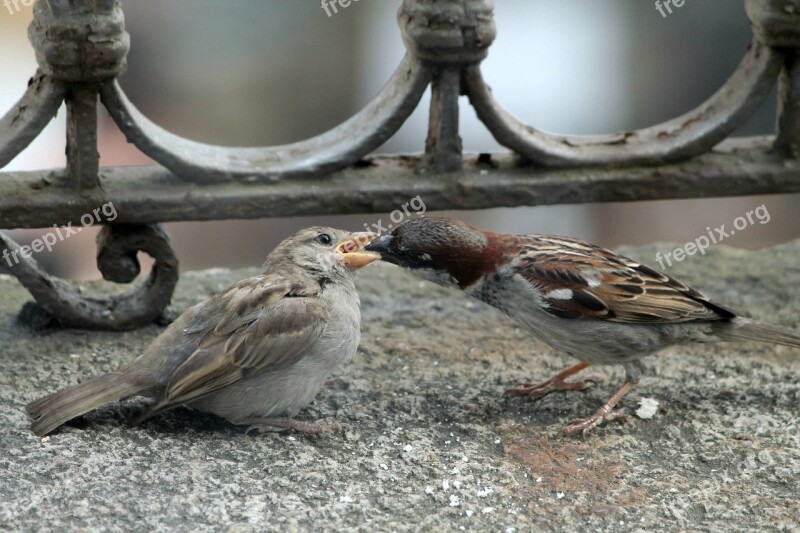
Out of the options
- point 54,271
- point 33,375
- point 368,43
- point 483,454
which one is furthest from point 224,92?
point 483,454

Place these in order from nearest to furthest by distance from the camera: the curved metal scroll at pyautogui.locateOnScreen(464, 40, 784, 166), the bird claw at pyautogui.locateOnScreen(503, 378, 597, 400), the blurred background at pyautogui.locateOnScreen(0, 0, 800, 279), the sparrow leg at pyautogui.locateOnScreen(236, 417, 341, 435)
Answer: the sparrow leg at pyautogui.locateOnScreen(236, 417, 341, 435), the bird claw at pyautogui.locateOnScreen(503, 378, 597, 400), the curved metal scroll at pyautogui.locateOnScreen(464, 40, 784, 166), the blurred background at pyautogui.locateOnScreen(0, 0, 800, 279)

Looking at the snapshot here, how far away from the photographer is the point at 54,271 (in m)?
7.21

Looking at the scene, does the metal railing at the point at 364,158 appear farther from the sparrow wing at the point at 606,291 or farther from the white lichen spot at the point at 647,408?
the white lichen spot at the point at 647,408

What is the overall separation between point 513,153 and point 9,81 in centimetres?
466

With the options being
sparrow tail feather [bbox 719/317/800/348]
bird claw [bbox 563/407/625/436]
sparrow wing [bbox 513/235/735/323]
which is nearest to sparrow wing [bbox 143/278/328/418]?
sparrow wing [bbox 513/235/735/323]

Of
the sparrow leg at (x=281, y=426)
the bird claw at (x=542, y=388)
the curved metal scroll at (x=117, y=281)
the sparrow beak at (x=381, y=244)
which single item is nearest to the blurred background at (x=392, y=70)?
the curved metal scroll at (x=117, y=281)

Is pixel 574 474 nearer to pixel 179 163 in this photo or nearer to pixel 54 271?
pixel 179 163

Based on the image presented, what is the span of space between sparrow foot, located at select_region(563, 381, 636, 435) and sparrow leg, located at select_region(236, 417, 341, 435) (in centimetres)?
81

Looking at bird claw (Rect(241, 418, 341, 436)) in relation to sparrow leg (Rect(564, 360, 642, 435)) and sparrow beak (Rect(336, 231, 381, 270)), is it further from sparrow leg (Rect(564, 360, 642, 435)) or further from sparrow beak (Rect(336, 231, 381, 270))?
sparrow leg (Rect(564, 360, 642, 435))

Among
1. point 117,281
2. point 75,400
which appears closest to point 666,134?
point 117,281

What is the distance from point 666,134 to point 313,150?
1.36m

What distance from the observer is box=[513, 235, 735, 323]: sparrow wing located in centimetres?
383

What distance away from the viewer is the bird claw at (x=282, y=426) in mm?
3594

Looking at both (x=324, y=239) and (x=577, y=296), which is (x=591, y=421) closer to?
(x=577, y=296)
